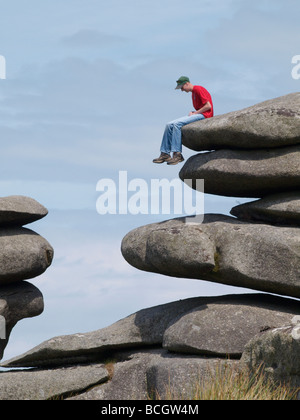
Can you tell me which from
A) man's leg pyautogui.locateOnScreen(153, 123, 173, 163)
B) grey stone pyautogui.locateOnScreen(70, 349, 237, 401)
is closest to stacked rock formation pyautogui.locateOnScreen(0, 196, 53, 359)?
grey stone pyautogui.locateOnScreen(70, 349, 237, 401)

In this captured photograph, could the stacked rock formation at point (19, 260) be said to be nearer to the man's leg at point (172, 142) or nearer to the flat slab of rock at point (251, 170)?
the man's leg at point (172, 142)

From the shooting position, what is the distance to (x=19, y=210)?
76.3ft

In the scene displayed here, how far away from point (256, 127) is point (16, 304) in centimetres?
1070

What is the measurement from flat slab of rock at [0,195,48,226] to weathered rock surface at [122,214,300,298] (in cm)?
560

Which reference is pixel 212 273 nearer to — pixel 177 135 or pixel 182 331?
pixel 182 331

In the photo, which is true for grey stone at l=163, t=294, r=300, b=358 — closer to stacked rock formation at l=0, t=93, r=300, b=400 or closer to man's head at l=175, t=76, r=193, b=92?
stacked rock formation at l=0, t=93, r=300, b=400

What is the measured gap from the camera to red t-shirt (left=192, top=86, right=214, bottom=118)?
21.8 meters

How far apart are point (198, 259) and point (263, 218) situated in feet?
10.2

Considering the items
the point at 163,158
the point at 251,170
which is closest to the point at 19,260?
the point at 163,158

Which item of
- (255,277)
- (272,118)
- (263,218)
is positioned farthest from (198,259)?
(272,118)

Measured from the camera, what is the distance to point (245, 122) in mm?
19625

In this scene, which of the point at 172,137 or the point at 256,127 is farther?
the point at 172,137

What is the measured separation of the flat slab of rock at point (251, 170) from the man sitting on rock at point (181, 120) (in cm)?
79
